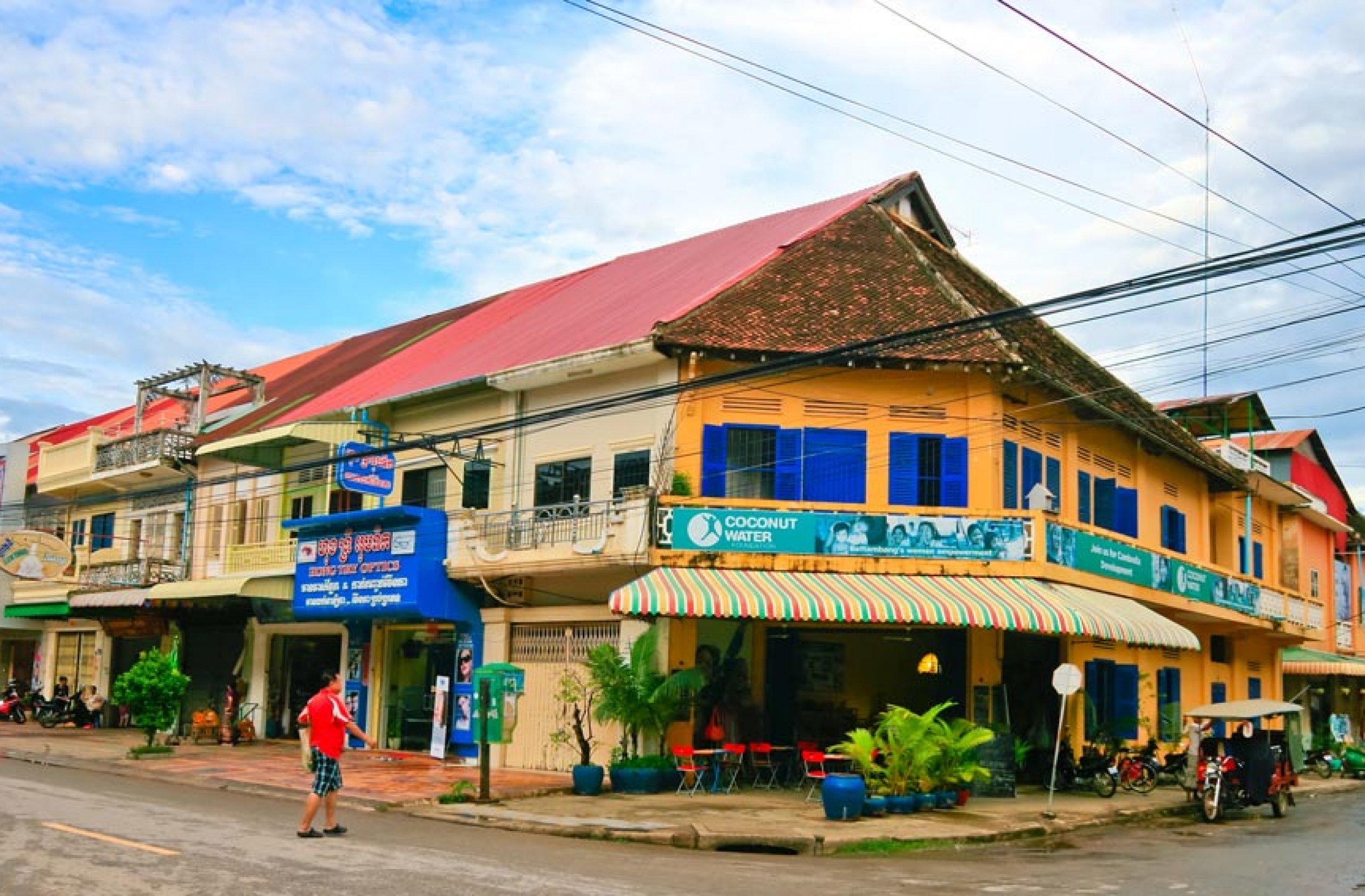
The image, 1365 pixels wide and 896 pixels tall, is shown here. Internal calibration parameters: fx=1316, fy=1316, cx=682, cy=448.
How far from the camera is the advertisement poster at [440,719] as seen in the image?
24.5 metres

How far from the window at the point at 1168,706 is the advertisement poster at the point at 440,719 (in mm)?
14935

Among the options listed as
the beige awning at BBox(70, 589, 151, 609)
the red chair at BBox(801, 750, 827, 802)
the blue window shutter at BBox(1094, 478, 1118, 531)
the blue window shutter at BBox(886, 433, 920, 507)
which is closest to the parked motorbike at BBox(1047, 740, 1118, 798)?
the red chair at BBox(801, 750, 827, 802)

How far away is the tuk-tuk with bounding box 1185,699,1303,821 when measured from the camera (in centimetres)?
2005

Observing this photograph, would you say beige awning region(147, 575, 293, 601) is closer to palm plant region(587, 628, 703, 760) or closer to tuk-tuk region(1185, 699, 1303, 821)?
palm plant region(587, 628, 703, 760)

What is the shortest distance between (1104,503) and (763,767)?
29.9ft

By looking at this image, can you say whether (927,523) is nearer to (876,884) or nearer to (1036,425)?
(1036,425)

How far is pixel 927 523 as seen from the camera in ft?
69.3

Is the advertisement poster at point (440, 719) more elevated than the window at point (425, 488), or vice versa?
the window at point (425, 488)

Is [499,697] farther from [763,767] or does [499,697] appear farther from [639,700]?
[763,767]

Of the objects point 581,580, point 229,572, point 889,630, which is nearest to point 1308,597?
point 889,630

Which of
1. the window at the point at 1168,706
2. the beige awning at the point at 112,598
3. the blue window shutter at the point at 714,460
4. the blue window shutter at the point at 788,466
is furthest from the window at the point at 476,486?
the window at the point at 1168,706

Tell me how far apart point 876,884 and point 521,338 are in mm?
17260

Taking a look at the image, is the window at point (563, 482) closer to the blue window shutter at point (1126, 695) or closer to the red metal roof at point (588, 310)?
the red metal roof at point (588, 310)

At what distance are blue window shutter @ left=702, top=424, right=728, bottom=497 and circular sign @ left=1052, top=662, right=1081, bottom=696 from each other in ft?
19.2
